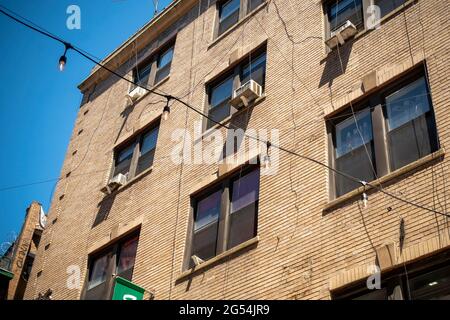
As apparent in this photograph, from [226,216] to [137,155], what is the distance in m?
5.72

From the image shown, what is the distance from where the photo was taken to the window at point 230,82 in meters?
16.6

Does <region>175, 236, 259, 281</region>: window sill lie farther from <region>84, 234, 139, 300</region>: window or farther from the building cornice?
the building cornice

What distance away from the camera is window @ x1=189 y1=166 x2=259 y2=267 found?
13648 mm

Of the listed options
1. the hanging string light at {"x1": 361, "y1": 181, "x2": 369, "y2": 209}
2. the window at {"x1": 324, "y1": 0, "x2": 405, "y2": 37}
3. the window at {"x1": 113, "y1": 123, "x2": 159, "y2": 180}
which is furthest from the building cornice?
the hanging string light at {"x1": 361, "y1": 181, "x2": 369, "y2": 209}

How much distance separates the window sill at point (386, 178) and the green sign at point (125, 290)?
4.58 meters

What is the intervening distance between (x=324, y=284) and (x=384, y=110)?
3679 mm

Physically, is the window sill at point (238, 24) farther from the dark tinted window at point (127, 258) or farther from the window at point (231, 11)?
the dark tinted window at point (127, 258)

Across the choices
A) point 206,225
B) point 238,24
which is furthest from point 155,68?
point 206,225

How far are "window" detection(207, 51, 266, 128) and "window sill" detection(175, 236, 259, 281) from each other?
4386 mm

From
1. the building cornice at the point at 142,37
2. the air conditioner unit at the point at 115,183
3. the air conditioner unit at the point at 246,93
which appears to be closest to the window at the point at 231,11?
the building cornice at the point at 142,37

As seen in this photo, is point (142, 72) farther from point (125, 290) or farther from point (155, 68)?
point (125, 290)

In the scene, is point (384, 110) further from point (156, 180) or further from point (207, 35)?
point (207, 35)

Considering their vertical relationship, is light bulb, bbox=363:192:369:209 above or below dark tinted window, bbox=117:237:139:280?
below

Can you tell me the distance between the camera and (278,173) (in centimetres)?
1340
